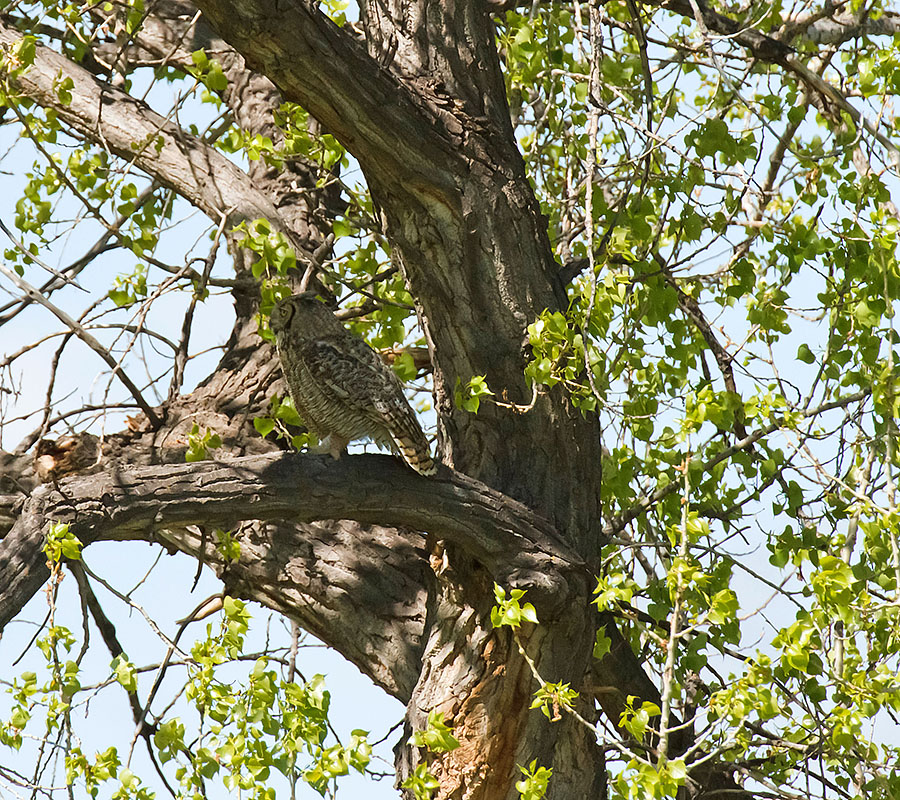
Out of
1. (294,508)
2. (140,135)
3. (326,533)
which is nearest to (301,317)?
(294,508)

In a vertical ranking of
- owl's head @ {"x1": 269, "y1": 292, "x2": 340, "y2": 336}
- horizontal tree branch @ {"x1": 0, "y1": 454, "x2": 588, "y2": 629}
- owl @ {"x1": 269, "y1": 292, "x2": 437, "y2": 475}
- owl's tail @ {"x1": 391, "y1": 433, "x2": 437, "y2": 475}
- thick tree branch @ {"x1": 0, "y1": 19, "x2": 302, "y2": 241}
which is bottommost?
horizontal tree branch @ {"x1": 0, "y1": 454, "x2": 588, "y2": 629}

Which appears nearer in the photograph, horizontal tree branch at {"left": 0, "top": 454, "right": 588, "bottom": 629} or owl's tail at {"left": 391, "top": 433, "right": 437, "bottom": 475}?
horizontal tree branch at {"left": 0, "top": 454, "right": 588, "bottom": 629}

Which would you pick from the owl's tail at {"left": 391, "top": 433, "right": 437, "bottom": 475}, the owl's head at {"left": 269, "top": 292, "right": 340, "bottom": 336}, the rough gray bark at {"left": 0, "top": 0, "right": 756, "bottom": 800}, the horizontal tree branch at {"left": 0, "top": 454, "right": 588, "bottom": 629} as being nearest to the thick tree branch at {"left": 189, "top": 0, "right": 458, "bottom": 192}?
the rough gray bark at {"left": 0, "top": 0, "right": 756, "bottom": 800}

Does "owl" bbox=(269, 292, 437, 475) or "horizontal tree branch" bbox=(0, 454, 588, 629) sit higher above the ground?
"owl" bbox=(269, 292, 437, 475)

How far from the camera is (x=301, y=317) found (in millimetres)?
3303

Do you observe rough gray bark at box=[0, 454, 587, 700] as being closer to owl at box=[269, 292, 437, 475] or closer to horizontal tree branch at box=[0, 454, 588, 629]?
horizontal tree branch at box=[0, 454, 588, 629]

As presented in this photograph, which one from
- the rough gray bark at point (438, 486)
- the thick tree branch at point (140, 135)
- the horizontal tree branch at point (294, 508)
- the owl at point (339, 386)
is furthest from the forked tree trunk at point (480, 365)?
the thick tree branch at point (140, 135)

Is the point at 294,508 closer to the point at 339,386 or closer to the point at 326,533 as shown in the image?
the point at 339,386

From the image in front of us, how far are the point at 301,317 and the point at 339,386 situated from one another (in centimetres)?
27

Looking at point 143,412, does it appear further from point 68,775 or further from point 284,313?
point 68,775

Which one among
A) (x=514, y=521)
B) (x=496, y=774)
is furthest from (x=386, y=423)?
(x=496, y=774)

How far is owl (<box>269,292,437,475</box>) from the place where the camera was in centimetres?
305

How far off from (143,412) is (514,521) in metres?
1.50

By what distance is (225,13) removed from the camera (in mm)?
2744
